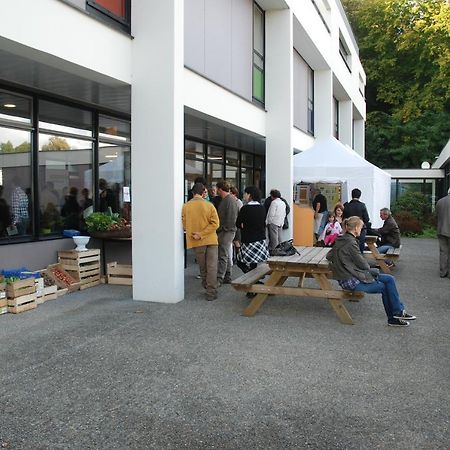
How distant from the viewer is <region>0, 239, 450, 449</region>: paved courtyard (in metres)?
3.64

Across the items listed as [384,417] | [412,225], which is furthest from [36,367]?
[412,225]

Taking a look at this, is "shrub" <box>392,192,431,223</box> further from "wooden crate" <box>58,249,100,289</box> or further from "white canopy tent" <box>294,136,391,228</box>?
"wooden crate" <box>58,249,100,289</box>

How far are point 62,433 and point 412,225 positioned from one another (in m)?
19.1

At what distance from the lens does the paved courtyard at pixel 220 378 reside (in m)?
3.64

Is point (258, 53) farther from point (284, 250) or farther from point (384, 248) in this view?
point (284, 250)

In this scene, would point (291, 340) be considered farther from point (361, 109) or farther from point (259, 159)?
point (361, 109)

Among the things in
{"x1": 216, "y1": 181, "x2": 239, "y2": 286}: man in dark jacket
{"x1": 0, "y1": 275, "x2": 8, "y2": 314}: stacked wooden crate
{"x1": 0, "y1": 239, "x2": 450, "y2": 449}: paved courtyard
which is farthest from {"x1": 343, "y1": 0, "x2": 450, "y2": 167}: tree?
{"x1": 0, "y1": 275, "x2": 8, "y2": 314}: stacked wooden crate

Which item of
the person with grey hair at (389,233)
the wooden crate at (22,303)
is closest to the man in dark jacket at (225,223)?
the wooden crate at (22,303)

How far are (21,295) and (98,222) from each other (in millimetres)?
2407

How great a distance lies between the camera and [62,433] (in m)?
3.63

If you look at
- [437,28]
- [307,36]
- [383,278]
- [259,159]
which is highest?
[437,28]

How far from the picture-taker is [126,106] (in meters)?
10.1

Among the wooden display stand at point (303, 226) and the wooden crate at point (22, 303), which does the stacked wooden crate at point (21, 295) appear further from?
the wooden display stand at point (303, 226)

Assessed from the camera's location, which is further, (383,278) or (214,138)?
(214,138)
